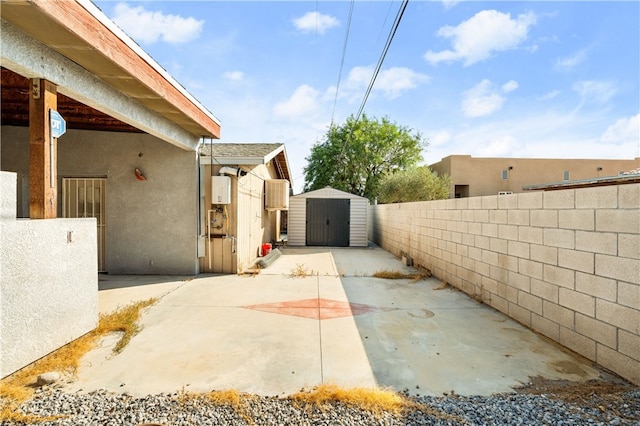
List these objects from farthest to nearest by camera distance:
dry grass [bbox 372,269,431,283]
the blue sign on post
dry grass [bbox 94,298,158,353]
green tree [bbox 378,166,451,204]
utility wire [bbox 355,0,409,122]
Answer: green tree [bbox 378,166,451,204] < dry grass [bbox 372,269,431,283] < utility wire [bbox 355,0,409,122] < dry grass [bbox 94,298,158,353] < the blue sign on post

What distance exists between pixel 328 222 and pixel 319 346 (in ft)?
30.3

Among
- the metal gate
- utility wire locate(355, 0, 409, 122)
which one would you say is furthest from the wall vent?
the metal gate

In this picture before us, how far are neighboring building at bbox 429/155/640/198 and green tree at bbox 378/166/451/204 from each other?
21.6 feet

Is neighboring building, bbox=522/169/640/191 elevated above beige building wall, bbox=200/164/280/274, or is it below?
above

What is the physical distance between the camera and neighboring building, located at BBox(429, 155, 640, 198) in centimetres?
2266

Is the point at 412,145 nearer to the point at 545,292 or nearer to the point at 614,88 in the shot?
the point at 614,88

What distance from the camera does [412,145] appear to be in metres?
23.2

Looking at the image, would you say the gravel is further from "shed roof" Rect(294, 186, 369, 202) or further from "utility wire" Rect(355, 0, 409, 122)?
"shed roof" Rect(294, 186, 369, 202)

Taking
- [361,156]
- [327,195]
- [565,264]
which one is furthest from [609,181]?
[361,156]

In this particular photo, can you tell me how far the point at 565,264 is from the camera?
3.19 meters

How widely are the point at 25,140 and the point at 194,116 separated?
4.05 m

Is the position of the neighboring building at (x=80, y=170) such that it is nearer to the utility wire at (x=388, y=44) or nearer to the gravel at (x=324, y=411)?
the gravel at (x=324, y=411)

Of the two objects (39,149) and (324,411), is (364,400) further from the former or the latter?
(39,149)

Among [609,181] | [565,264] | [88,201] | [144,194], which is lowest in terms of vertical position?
[565,264]
